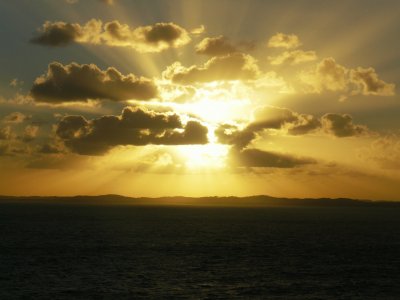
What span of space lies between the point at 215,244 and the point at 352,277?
5424 centimetres

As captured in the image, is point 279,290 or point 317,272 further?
point 317,272

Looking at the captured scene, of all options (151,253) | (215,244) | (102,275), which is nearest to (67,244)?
(151,253)

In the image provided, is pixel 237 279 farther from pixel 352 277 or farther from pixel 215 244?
pixel 215 244

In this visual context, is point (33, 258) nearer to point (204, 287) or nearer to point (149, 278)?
point (149, 278)

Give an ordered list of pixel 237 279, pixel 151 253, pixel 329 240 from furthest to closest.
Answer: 1. pixel 329 240
2. pixel 151 253
3. pixel 237 279

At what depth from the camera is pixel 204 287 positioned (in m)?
70.4

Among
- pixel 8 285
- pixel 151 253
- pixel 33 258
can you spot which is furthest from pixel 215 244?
pixel 8 285

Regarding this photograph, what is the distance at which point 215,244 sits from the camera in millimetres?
131500

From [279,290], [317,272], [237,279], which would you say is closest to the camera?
[279,290]

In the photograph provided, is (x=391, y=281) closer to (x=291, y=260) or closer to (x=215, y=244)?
(x=291, y=260)

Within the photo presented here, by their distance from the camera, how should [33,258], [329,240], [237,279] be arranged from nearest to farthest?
[237,279]
[33,258]
[329,240]

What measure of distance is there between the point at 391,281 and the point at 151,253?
165 ft

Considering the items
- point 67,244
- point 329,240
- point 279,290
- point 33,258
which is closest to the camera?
point 279,290

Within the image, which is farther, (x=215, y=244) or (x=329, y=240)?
(x=329, y=240)
